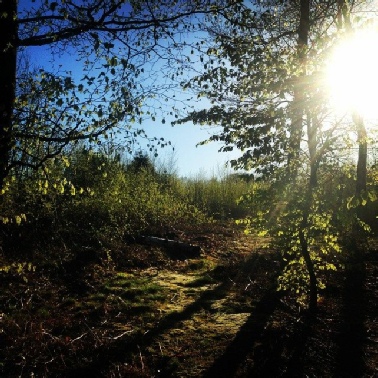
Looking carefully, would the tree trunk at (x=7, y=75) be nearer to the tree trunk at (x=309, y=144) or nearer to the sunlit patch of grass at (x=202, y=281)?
the tree trunk at (x=309, y=144)

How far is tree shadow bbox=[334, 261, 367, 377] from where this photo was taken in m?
3.18

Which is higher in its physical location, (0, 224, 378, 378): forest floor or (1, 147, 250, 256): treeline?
(1, 147, 250, 256): treeline

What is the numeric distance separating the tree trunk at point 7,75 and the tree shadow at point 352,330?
3.64 m

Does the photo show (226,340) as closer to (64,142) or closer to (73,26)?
(64,142)

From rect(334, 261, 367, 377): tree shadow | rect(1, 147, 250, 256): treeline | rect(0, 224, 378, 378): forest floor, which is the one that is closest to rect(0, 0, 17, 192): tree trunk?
rect(1, 147, 250, 256): treeline

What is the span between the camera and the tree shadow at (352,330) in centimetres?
318

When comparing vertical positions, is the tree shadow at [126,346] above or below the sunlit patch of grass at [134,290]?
below

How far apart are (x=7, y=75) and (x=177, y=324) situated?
3.27 m

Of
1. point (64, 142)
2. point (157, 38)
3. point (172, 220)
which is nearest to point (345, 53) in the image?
point (157, 38)

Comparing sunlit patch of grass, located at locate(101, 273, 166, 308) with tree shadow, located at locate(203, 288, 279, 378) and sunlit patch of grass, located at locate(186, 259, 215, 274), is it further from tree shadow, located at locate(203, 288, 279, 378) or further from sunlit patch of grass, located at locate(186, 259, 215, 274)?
tree shadow, located at locate(203, 288, 279, 378)

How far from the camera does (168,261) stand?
23.0 ft

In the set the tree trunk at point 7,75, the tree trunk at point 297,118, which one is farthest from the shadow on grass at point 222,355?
the tree trunk at point 7,75

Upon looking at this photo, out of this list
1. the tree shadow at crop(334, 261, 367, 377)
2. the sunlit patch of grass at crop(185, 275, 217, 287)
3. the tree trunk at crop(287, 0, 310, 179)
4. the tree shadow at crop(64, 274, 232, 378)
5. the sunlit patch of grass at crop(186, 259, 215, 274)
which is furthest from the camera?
the sunlit patch of grass at crop(186, 259, 215, 274)

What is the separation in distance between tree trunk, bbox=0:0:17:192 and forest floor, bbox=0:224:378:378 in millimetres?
1667
